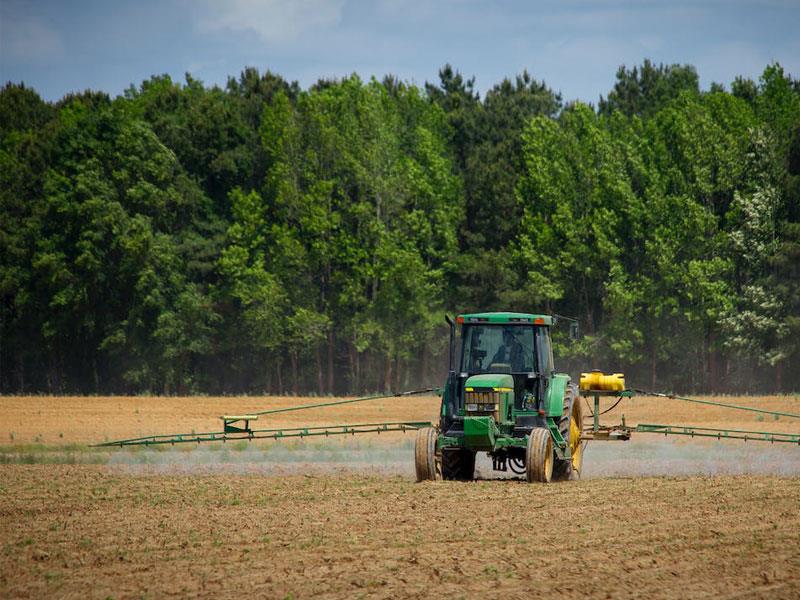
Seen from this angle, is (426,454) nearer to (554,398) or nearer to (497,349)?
(497,349)

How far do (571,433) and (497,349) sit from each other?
2509mm

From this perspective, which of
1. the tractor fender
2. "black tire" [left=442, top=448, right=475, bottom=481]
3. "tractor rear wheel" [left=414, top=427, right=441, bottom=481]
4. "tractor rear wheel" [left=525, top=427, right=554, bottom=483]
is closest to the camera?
"tractor rear wheel" [left=525, top=427, right=554, bottom=483]

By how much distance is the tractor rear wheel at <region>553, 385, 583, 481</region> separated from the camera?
76.9 feet

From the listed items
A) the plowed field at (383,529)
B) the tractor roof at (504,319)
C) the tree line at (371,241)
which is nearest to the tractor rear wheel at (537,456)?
the plowed field at (383,529)

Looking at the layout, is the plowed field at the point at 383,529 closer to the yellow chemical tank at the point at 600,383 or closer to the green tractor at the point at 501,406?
the green tractor at the point at 501,406

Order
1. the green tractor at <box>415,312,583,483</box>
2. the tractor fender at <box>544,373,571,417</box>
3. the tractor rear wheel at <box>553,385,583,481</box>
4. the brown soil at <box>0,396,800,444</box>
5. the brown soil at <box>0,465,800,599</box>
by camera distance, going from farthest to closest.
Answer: the brown soil at <box>0,396,800,444</box> < the tractor rear wheel at <box>553,385,583,481</box> < the tractor fender at <box>544,373,571,417</box> < the green tractor at <box>415,312,583,483</box> < the brown soil at <box>0,465,800,599</box>

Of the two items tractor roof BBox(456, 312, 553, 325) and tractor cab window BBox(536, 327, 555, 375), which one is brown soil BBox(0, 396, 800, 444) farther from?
tractor cab window BBox(536, 327, 555, 375)

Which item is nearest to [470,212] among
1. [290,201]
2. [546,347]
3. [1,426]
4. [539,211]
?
[539,211]

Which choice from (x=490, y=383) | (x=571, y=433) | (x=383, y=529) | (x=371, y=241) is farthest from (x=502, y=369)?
(x=371, y=241)

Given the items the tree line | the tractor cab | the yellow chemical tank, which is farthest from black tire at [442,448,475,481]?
the tree line

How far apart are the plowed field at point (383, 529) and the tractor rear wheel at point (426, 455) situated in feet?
1.11

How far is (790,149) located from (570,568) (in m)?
55.3

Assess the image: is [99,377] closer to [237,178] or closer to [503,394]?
[237,178]

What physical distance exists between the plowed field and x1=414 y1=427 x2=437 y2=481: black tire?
35 centimetres
